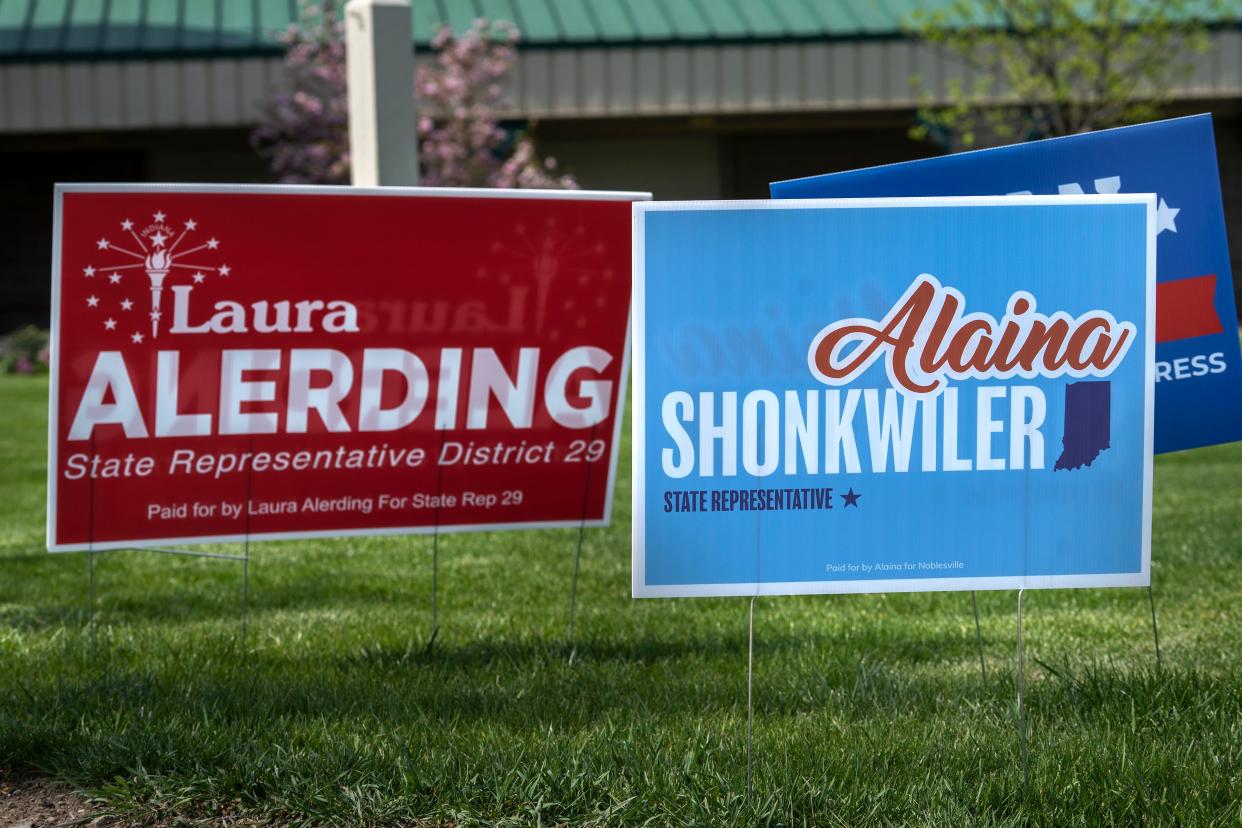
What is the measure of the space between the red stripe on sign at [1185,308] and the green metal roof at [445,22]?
20781 mm

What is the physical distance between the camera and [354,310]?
17.0 feet

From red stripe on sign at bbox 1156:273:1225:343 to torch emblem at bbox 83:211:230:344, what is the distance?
3.05 m

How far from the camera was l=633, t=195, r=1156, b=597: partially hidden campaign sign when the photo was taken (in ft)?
12.0

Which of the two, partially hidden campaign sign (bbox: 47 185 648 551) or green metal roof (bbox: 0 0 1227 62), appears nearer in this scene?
partially hidden campaign sign (bbox: 47 185 648 551)

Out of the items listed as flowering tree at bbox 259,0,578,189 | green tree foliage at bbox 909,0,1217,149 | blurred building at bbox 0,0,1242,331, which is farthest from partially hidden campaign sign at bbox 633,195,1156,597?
blurred building at bbox 0,0,1242,331

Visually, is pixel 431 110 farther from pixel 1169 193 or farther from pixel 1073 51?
pixel 1169 193

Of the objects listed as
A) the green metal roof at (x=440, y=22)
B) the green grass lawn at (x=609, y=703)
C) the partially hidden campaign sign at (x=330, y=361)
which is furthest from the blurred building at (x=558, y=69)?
the partially hidden campaign sign at (x=330, y=361)

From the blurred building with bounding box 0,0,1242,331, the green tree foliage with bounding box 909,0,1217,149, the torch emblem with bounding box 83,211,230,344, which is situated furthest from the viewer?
the blurred building with bounding box 0,0,1242,331

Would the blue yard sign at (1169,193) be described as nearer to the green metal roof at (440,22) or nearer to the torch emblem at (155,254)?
the torch emblem at (155,254)

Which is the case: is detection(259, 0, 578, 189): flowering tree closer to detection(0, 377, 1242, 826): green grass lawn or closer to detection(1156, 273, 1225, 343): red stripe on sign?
detection(0, 377, 1242, 826): green grass lawn

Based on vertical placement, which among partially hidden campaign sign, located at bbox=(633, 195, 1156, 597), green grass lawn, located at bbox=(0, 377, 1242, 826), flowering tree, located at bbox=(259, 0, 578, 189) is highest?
flowering tree, located at bbox=(259, 0, 578, 189)

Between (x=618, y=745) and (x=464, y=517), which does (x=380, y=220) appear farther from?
(x=618, y=745)

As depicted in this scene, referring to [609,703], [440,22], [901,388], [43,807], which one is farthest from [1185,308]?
[440,22]

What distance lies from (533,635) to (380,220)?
1608mm
